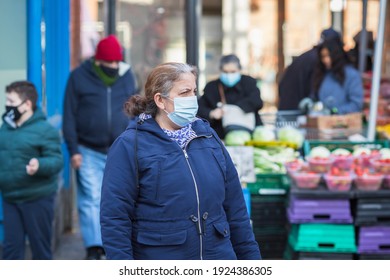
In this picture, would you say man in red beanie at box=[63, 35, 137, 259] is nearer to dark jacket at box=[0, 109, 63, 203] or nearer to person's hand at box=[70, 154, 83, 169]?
person's hand at box=[70, 154, 83, 169]

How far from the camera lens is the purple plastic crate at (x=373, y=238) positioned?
7258 millimetres

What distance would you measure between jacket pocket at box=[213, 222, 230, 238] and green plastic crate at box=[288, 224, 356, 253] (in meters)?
2.91

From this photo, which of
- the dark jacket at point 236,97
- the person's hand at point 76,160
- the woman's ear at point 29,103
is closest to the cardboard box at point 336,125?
the dark jacket at point 236,97

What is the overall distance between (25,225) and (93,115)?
4.89ft

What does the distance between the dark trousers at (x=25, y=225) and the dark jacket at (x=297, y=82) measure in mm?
4755

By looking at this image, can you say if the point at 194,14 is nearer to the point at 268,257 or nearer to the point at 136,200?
the point at 268,257

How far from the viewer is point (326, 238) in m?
7.26

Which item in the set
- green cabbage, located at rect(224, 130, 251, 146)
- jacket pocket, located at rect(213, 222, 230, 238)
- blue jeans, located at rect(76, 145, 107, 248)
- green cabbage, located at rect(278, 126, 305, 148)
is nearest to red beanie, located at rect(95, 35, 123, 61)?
blue jeans, located at rect(76, 145, 107, 248)

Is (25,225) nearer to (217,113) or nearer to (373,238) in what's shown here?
(217,113)

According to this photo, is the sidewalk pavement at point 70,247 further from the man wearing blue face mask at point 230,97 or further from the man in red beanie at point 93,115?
the man wearing blue face mask at point 230,97

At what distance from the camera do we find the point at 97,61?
8.15m

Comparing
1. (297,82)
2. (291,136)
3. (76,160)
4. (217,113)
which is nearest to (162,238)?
(76,160)

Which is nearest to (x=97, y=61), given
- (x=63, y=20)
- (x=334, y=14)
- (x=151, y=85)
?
(x=63, y=20)

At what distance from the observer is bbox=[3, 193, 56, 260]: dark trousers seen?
6926 mm
